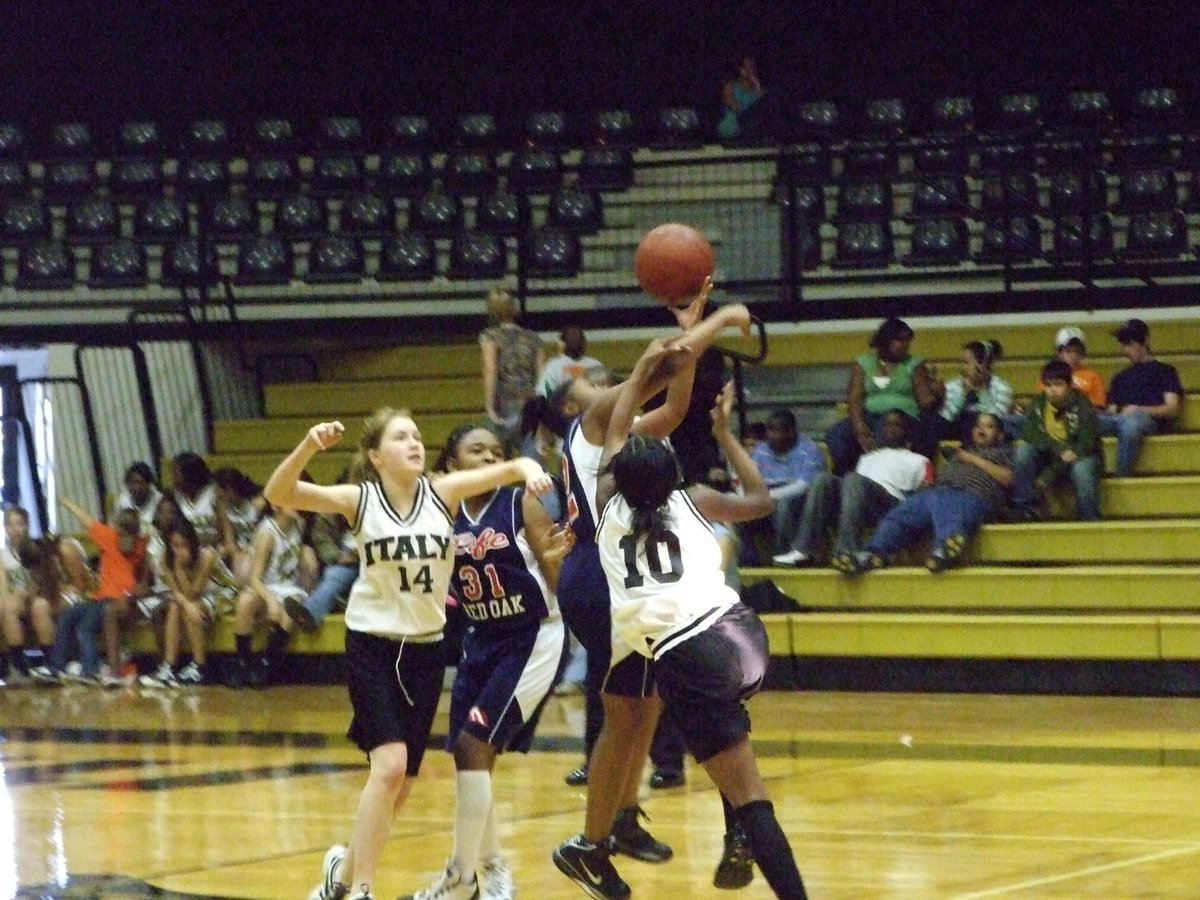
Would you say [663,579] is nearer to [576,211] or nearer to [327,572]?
[327,572]

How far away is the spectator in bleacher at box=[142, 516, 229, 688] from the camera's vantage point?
12.5 meters

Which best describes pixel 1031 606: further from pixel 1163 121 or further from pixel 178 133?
pixel 178 133

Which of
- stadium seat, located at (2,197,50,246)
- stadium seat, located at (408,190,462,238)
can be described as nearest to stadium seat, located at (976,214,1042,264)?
stadium seat, located at (408,190,462,238)

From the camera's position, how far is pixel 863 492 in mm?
11461

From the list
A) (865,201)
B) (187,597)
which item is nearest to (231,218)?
(187,597)

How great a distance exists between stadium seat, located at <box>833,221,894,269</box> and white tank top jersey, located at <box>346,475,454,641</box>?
8.81 meters

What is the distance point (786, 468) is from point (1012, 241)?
281cm

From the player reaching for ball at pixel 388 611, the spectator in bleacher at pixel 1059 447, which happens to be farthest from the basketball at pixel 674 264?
the spectator in bleacher at pixel 1059 447

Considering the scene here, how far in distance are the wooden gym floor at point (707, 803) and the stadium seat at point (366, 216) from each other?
208 inches

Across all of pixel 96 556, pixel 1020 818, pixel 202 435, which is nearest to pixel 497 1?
pixel 202 435

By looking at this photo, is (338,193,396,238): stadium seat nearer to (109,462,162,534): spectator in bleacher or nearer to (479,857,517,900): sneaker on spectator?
(109,462,162,534): spectator in bleacher

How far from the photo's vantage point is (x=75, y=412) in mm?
15164

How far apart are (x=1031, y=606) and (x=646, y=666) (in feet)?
19.4

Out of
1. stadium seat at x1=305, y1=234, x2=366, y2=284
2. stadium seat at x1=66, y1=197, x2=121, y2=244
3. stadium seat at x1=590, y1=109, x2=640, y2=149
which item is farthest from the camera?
stadium seat at x1=590, y1=109, x2=640, y2=149
